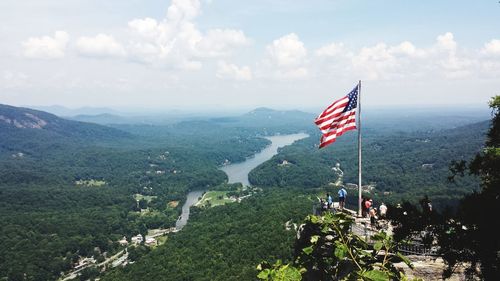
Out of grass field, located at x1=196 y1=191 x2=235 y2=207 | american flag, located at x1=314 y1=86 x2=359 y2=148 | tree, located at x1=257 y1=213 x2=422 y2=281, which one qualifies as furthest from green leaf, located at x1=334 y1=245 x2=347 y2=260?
grass field, located at x1=196 y1=191 x2=235 y2=207

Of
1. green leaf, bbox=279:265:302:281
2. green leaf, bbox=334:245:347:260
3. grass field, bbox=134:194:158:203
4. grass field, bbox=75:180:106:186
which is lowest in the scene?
Answer: grass field, bbox=134:194:158:203

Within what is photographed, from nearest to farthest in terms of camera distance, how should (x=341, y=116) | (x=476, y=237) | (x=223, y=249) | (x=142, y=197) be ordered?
1. (x=476, y=237)
2. (x=341, y=116)
3. (x=223, y=249)
4. (x=142, y=197)

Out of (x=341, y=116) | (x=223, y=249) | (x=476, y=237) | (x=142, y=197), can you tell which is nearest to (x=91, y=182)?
(x=142, y=197)

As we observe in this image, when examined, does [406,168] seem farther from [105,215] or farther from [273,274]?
[273,274]

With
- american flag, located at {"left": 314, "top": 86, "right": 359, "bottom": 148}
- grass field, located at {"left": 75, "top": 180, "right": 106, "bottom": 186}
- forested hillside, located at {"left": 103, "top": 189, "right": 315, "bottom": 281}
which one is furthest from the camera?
grass field, located at {"left": 75, "top": 180, "right": 106, "bottom": 186}

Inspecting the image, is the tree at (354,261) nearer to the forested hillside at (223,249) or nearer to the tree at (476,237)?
the tree at (476,237)

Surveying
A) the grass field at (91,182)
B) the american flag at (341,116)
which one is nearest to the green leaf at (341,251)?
the american flag at (341,116)

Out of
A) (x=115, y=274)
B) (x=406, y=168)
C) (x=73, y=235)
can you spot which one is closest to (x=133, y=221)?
(x=73, y=235)

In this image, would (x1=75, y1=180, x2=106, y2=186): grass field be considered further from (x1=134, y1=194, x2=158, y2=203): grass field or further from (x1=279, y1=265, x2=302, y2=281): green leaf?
(x1=279, y1=265, x2=302, y2=281): green leaf

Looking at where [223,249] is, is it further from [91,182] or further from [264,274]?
[91,182]

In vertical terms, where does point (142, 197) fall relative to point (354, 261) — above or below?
below

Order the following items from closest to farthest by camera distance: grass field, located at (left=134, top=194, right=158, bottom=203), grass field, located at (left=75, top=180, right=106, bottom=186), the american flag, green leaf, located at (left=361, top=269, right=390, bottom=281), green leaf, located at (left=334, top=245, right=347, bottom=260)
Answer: green leaf, located at (left=361, top=269, right=390, bottom=281) < green leaf, located at (left=334, top=245, right=347, bottom=260) < the american flag < grass field, located at (left=134, top=194, right=158, bottom=203) < grass field, located at (left=75, top=180, right=106, bottom=186)
